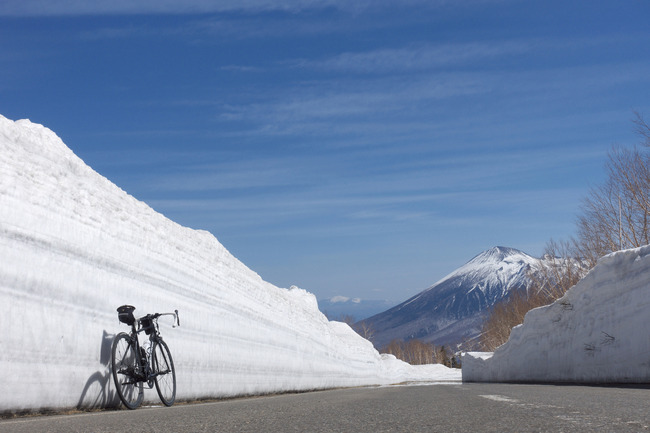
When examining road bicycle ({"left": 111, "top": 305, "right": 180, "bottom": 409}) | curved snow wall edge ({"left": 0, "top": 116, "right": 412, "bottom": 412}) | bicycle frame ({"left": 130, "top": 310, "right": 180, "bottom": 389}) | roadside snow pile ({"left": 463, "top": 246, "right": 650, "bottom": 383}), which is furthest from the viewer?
roadside snow pile ({"left": 463, "top": 246, "right": 650, "bottom": 383})

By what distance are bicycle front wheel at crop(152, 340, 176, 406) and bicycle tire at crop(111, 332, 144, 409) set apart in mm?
292

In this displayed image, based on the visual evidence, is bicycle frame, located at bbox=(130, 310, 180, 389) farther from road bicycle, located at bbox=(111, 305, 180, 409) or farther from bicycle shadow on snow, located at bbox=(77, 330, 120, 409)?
bicycle shadow on snow, located at bbox=(77, 330, 120, 409)

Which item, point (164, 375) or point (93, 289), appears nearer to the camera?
point (93, 289)

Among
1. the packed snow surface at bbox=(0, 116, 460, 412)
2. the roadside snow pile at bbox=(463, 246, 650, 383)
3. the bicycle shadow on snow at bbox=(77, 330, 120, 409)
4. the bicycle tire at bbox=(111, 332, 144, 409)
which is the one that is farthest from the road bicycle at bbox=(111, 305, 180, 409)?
the roadside snow pile at bbox=(463, 246, 650, 383)

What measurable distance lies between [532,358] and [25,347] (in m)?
17.7

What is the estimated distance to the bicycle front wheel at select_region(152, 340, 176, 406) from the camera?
30.0 ft

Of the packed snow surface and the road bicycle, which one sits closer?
the packed snow surface

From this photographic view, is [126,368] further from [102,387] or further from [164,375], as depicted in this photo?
[164,375]

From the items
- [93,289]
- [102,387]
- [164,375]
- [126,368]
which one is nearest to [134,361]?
[126,368]

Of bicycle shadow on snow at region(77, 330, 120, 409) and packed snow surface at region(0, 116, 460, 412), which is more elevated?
packed snow surface at region(0, 116, 460, 412)

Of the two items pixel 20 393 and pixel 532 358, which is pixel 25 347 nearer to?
pixel 20 393

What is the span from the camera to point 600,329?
14883mm

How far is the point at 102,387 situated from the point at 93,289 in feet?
4.24

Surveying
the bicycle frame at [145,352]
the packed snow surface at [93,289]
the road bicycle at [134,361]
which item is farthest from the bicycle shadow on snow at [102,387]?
the bicycle frame at [145,352]
